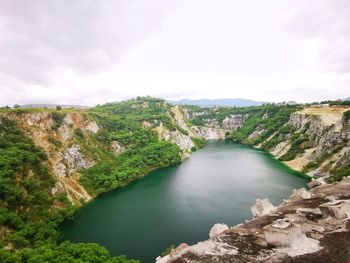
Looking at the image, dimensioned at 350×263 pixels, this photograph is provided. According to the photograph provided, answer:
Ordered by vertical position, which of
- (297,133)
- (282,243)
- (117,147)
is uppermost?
(282,243)

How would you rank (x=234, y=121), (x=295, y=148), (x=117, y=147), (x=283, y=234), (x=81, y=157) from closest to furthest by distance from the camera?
1. (x=283, y=234)
2. (x=81, y=157)
3. (x=117, y=147)
4. (x=295, y=148)
5. (x=234, y=121)

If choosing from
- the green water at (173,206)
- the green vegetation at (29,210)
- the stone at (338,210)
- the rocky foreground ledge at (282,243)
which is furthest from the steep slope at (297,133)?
the green vegetation at (29,210)

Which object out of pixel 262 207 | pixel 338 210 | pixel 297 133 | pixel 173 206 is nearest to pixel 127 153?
pixel 173 206

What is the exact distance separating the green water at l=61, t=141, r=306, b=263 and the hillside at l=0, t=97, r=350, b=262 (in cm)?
496

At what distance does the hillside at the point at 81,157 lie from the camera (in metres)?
37.8

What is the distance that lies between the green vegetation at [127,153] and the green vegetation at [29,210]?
12.3 meters

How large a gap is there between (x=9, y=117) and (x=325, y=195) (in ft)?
225

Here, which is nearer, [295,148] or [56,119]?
[56,119]

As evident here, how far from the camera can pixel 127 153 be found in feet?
277

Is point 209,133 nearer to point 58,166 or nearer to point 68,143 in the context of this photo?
point 68,143

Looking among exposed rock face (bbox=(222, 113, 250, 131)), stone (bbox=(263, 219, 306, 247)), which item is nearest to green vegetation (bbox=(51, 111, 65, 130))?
stone (bbox=(263, 219, 306, 247))

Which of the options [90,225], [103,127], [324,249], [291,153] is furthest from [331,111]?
[324,249]

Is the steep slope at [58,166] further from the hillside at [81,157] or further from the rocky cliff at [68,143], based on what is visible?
the hillside at [81,157]

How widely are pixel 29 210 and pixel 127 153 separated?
42.7 m
